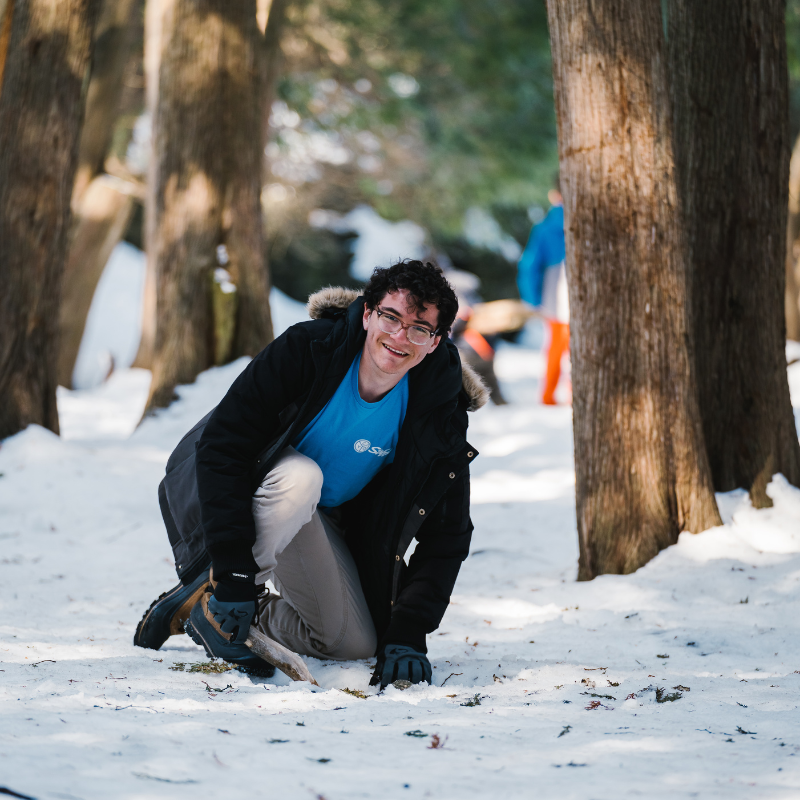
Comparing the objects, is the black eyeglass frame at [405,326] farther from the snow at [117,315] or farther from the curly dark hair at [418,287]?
the snow at [117,315]

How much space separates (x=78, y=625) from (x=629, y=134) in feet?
9.57

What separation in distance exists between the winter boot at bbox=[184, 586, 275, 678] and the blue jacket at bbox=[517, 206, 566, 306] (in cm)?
Result: 523

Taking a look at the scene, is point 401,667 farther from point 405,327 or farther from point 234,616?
point 405,327

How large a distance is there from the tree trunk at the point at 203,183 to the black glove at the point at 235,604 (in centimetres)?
398

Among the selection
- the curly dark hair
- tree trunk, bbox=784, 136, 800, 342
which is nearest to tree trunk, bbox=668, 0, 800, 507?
the curly dark hair

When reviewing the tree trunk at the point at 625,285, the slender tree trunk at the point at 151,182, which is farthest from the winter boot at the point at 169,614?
the slender tree trunk at the point at 151,182

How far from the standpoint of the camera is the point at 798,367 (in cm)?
780

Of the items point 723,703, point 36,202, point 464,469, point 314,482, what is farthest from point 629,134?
point 36,202

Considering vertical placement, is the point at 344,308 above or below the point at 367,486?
above

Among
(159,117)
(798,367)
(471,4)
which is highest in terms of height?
(471,4)

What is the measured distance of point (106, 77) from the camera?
9070mm

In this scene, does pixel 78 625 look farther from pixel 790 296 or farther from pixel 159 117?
pixel 790 296

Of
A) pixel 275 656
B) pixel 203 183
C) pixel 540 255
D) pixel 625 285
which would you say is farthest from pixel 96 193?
pixel 275 656

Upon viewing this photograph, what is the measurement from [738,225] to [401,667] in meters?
2.78
